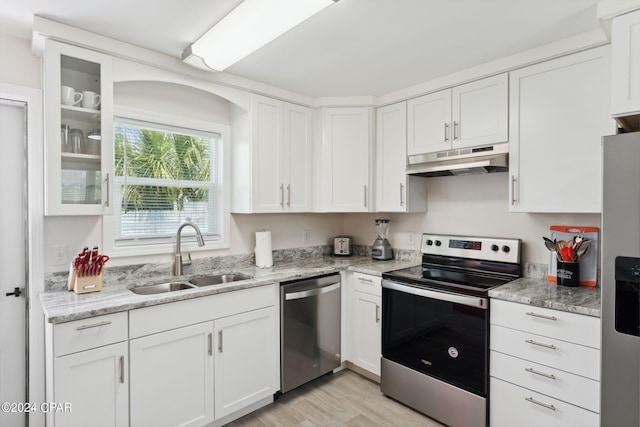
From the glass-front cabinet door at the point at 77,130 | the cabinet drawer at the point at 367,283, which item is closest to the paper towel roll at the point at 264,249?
the cabinet drawer at the point at 367,283

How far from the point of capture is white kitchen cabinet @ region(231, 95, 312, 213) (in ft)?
9.12

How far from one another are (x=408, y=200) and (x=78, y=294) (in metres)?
2.37

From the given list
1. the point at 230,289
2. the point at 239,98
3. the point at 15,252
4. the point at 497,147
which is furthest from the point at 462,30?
the point at 15,252

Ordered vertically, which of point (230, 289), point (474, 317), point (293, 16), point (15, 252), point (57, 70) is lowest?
point (474, 317)

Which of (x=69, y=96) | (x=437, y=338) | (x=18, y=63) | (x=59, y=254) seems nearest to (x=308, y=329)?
(x=437, y=338)

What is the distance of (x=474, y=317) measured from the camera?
212 cm

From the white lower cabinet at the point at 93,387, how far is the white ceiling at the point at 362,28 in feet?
5.62

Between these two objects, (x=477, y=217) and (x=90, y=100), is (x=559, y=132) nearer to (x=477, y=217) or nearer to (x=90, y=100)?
(x=477, y=217)

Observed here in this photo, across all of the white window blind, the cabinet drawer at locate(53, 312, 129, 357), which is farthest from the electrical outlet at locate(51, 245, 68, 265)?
the cabinet drawer at locate(53, 312, 129, 357)

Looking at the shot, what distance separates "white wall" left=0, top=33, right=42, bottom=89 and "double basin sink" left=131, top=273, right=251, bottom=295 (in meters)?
1.37

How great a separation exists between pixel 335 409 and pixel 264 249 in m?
1.29

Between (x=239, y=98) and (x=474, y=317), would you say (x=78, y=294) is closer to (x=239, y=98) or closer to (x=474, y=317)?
(x=239, y=98)

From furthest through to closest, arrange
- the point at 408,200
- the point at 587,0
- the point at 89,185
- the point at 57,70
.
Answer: the point at 408,200, the point at 89,185, the point at 57,70, the point at 587,0

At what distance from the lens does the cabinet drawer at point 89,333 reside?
165cm
